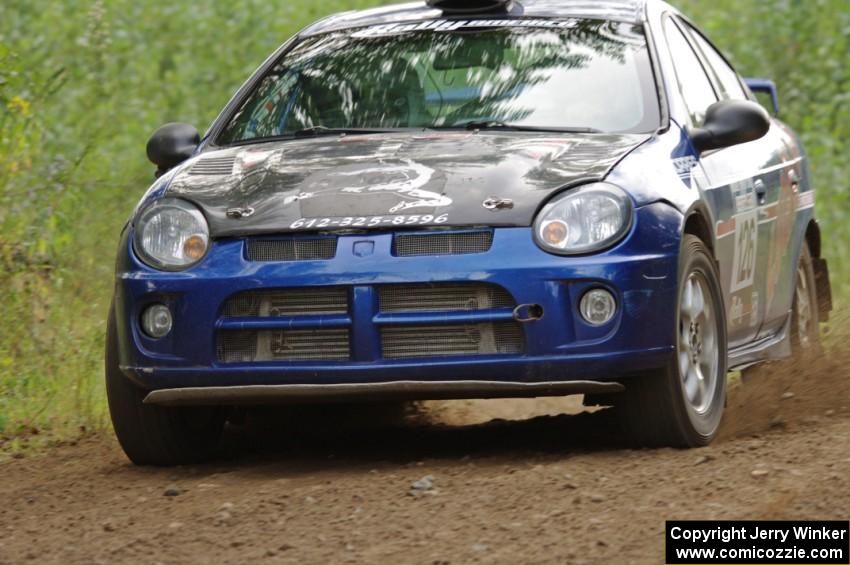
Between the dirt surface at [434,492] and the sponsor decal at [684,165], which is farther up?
the sponsor decal at [684,165]

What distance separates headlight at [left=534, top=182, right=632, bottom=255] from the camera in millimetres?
5266

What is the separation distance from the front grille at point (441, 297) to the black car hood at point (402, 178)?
20 cm

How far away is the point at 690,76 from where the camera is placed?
6805 mm

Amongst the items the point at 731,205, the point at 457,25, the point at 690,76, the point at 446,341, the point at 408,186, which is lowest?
the point at 446,341

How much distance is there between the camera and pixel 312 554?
14.2ft

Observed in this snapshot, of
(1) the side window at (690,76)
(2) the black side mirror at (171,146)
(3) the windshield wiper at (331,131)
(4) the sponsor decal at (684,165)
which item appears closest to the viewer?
(4) the sponsor decal at (684,165)

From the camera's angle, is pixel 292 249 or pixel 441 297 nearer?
pixel 441 297

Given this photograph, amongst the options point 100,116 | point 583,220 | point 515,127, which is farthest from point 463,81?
point 100,116

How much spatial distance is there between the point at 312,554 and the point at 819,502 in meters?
1.34

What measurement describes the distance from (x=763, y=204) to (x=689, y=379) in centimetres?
135

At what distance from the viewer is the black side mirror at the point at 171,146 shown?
6.41 m

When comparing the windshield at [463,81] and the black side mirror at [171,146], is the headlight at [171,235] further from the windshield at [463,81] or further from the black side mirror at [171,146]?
the windshield at [463,81]

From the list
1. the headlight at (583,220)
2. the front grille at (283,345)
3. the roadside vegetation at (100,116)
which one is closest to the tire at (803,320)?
the headlight at (583,220)

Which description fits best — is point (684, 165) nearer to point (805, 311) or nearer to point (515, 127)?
point (515, 127)
